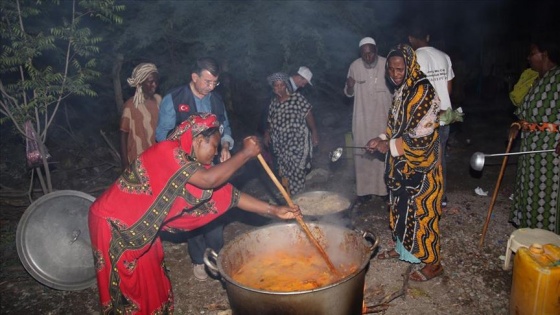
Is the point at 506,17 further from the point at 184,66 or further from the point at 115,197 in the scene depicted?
the point at 115,197

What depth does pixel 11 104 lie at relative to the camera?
18.0 feet

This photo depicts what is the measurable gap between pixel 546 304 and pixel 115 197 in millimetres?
3395

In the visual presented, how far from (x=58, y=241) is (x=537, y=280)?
15.2 feet

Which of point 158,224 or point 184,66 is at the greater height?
point 184,66

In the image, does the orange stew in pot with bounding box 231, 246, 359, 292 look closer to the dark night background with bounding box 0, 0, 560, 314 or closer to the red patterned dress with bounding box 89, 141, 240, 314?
the red patterned dress with bounding box 89, 141, 240, 314

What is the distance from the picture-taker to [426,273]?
13.4 feet

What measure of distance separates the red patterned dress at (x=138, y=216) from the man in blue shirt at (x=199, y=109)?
1.21m

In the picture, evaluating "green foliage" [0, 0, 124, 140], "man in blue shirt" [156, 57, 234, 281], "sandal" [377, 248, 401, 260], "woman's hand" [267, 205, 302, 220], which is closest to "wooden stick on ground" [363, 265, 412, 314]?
"sandal" [377, 248, 401, 260]

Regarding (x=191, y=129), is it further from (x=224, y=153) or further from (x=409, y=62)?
(x=409, y=62)

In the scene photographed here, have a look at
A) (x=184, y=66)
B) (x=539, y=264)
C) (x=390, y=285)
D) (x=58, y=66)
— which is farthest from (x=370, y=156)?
(x=58, y=66)

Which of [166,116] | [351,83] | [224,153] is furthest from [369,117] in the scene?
[166,116]

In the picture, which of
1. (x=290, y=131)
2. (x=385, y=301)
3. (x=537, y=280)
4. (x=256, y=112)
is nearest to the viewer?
(x=537, y=280)

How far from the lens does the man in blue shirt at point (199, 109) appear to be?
3857mm

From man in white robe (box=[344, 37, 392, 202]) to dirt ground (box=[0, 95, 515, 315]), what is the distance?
46cm
